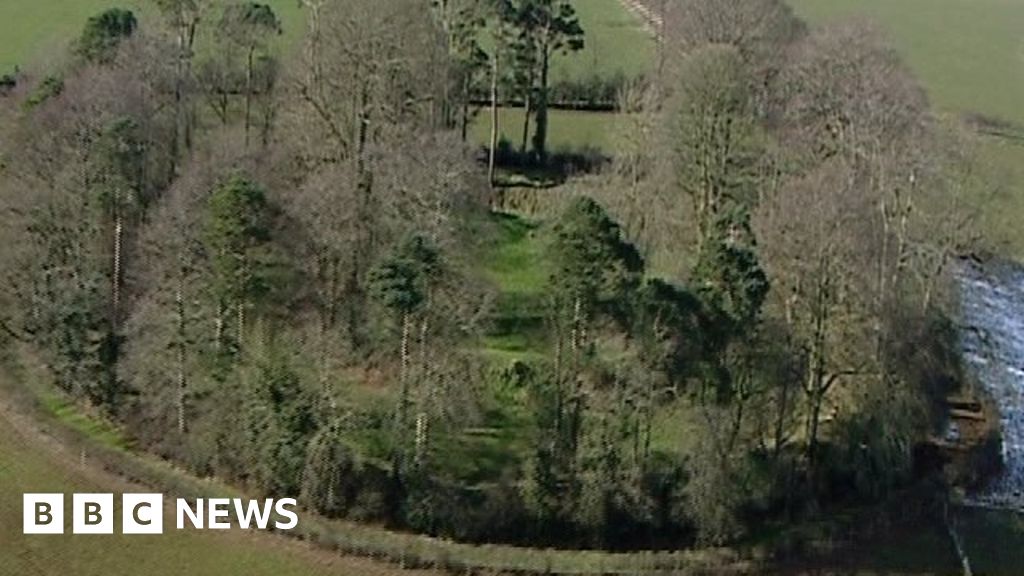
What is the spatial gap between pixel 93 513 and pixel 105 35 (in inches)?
688

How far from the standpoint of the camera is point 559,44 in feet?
162

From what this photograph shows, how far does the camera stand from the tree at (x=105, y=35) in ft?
A: 135

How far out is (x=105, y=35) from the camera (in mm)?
42656

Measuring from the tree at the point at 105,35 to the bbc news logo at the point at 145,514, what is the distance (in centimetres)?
1480

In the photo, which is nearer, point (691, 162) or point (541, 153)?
point (691, 162)

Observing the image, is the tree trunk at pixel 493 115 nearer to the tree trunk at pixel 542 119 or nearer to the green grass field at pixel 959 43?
the tree trunk at pixel 542 119

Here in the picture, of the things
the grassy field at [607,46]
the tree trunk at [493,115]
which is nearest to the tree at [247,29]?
the tree trunk at [493,115]

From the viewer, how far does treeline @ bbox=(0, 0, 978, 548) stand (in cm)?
Answer: 2978

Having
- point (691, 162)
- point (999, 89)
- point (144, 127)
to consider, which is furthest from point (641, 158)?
point (999, 89)

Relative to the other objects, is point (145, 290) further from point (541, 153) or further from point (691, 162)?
point (541, 153)

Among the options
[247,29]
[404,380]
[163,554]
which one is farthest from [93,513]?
[247,29]

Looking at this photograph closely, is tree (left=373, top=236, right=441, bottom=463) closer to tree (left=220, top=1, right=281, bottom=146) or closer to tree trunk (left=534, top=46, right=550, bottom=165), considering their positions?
tree (left=220, top=1, right=281, bottom=146)

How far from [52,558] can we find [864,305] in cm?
1752

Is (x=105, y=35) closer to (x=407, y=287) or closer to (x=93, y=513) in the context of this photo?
(x=93, y=513)
